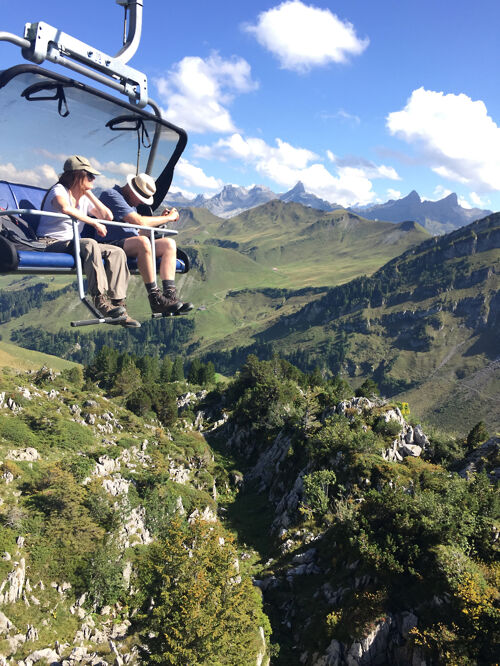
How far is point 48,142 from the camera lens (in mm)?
7645

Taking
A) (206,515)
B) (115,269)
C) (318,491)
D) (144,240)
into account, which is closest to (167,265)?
(144,240)

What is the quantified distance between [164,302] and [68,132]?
3.99m

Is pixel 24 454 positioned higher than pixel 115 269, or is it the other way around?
pixel 115 269

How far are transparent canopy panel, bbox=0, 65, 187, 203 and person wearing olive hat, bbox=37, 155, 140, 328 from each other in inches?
17.9

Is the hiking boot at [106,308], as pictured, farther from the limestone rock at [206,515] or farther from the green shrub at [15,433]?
the green shrub at [15,433]

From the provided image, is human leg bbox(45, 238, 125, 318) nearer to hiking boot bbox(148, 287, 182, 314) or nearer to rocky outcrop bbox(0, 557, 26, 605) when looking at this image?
hiking boot bbox(148, 287, 182, 314)

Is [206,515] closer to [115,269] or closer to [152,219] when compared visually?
[152,219]

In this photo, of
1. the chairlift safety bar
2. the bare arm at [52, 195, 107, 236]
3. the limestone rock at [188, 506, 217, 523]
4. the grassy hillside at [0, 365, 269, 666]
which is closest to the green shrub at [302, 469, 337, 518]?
the grassy hillside at [0, 365, 269, 666]

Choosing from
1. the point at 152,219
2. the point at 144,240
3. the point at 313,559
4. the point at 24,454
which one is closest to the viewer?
the point at 144,240

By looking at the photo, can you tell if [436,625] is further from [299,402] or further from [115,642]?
[299,402]

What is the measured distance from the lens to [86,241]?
7660 mm

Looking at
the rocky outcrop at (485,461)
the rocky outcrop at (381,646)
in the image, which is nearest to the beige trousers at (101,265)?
the rocky outcrop at (381,646)

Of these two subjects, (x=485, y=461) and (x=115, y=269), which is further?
(x=485, y=461)

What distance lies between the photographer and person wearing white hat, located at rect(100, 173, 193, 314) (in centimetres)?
852
